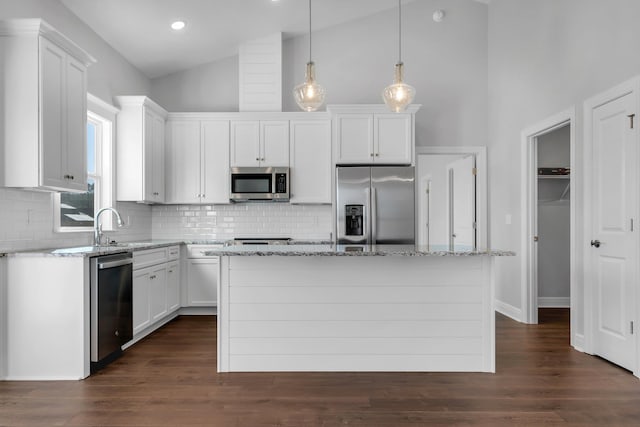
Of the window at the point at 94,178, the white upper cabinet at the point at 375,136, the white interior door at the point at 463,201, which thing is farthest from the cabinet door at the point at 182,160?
the white interior door at the point at 463,201

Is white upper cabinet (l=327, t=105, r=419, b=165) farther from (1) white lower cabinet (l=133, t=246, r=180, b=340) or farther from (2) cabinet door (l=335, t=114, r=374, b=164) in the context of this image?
(1) white lower cabinet (l=133, t=246, r=180, b=340)

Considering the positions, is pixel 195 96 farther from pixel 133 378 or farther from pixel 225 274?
pixel 133 378

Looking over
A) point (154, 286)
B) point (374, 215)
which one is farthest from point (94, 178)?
point (374, 215)

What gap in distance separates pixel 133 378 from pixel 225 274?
0.94 m

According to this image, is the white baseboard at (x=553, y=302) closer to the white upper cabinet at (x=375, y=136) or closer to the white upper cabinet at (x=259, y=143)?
the white upper cabinet at (x=375, y=136)

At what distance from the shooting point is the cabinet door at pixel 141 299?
13.0 ft

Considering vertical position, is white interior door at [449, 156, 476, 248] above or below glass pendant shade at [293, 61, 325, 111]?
below

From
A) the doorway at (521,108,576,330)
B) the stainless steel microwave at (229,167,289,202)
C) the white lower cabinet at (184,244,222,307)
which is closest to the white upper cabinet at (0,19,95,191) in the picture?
the white lower cabinet at (184,244,222,307)

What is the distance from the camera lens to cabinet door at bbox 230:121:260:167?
546cm

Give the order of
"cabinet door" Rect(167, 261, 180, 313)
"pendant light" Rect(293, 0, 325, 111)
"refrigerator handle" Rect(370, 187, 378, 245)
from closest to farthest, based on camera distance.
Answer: "pendant light" Rect(293, 0, 325, 111), "cabinet door" Rect(167, 261, 180, 313), "refrigerator handle" Rect(370, 187, 378, 245)

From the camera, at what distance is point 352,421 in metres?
2.40

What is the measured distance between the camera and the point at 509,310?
520 centimetres

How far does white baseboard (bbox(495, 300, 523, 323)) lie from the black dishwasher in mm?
3977

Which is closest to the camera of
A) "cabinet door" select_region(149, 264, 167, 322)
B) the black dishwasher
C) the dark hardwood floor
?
the dark hardwood floor
